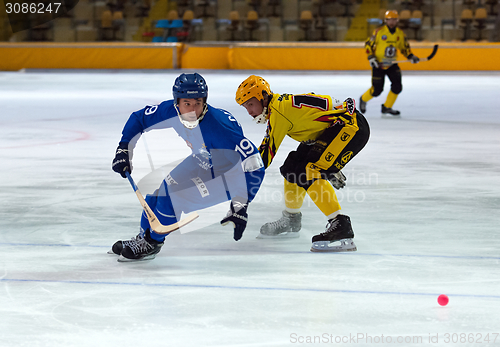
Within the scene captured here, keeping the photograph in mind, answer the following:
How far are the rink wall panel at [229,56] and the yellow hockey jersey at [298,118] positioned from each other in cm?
1551

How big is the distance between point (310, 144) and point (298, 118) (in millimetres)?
239

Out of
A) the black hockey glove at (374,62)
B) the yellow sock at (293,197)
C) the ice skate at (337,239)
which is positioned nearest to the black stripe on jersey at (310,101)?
the yellow sock at (293,197)

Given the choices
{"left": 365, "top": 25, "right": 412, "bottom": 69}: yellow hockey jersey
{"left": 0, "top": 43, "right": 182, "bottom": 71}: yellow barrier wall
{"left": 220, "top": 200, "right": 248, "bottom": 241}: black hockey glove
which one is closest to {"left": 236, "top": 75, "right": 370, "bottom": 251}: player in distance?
{"left": 220, "top": 200, "right": 248, "bottom": 241}: black hockey glove

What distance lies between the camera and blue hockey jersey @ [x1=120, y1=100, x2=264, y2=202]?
3.38 meters

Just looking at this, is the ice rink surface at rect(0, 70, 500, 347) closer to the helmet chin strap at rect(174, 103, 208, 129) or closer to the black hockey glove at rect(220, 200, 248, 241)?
the black hockey glove at rect(220, 200, 248, 241)

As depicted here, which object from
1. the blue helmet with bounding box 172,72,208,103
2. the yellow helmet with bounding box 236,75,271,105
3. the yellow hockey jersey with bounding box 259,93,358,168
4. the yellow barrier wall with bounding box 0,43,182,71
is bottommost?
the yellow barrier wall with bounding box 0,43,182,71

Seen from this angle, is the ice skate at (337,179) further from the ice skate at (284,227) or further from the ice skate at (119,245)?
the ice skate at (119,245)

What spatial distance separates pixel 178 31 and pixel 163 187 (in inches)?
790

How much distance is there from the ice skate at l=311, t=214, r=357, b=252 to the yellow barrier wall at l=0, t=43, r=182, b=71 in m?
17.3

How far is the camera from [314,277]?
131 inches

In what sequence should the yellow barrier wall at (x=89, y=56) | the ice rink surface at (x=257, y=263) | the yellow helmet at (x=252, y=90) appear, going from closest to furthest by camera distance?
the ice rink surface at (x=257, y=263) → the yellow helmet at (x=252, y=90) → the yellow barrier wall at (x=89, y=56)

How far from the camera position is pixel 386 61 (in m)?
10.9

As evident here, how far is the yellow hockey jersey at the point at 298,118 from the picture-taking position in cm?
375

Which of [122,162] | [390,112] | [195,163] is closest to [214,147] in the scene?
[195,163]
